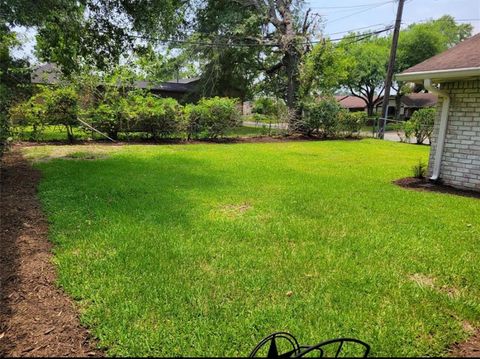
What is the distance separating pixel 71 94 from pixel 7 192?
7.10 m

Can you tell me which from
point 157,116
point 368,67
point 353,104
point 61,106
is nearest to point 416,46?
point 368,67

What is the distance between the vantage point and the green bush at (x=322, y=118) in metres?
16.9

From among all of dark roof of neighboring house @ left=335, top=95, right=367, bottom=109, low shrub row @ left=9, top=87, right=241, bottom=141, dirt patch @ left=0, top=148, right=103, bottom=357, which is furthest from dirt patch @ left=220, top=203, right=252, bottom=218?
dark roof of neighboring house @ left=335, top=95, right=367, bottom=109

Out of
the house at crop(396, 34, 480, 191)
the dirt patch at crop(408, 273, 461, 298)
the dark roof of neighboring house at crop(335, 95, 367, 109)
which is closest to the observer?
the dirt patch at crop(408, 273, 461, 298)

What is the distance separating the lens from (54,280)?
9.64ft

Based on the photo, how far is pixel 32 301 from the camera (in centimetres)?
265

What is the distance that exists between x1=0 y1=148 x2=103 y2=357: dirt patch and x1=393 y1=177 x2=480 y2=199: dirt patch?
6.34m

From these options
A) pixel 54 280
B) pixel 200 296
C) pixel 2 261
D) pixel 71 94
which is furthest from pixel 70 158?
pixel 200 296

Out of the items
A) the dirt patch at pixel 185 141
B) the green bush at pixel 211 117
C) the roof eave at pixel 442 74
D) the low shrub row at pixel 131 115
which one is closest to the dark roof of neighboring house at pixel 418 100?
the dirt patch at pixel 185 141

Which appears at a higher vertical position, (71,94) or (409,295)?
(71,94)

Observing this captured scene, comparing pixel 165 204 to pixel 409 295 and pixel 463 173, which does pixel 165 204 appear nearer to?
pixel 409 295

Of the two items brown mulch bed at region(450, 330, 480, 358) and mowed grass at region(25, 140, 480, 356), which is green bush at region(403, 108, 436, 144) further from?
brown mulch bed at region(450, 330, 480, 358)

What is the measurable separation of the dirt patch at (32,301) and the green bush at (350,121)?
50.2ft

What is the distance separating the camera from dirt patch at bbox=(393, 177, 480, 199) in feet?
20.9
